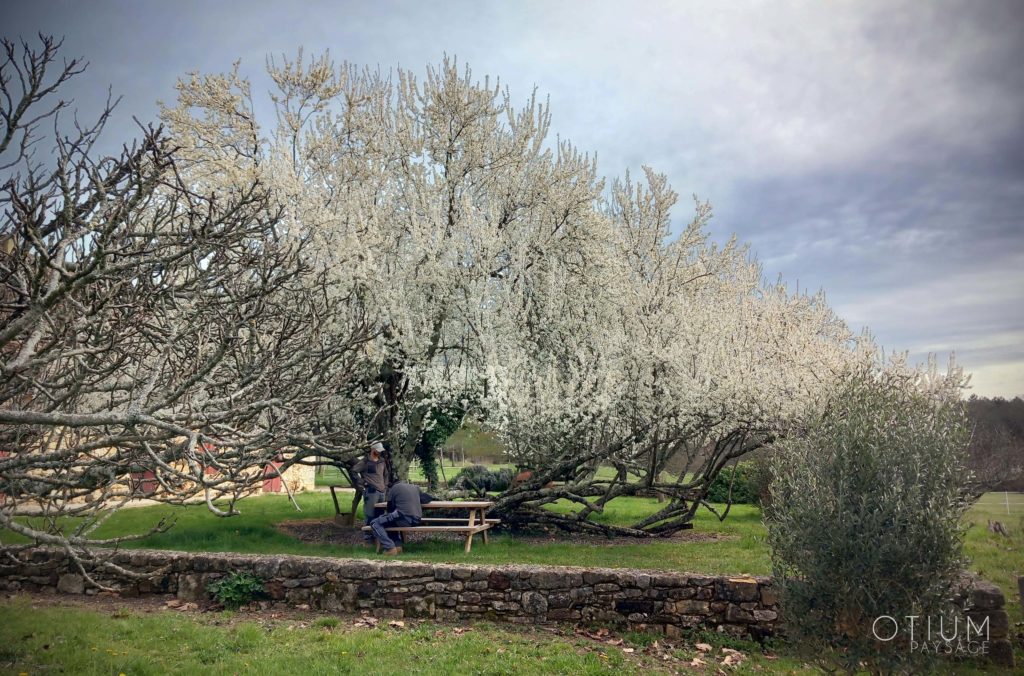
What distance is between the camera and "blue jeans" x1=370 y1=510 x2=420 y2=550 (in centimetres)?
1120

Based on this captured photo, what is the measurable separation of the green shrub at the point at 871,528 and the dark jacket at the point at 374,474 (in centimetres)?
791

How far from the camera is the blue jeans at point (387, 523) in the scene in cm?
1120

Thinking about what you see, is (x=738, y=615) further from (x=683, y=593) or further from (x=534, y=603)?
(x=534, y=603)

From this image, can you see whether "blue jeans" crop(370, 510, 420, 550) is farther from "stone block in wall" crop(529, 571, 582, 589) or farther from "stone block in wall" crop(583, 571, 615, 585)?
"stone block in wall" crop(583, 571, 615, 585)

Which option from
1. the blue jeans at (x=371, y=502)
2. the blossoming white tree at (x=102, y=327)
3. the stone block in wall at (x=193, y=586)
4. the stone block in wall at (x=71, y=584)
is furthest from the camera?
the blue jeans at (x=371, y=502)

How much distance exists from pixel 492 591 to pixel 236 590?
3.30 meters

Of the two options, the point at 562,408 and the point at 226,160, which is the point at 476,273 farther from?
the point at 226,160

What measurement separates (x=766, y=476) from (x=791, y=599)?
11871 mm

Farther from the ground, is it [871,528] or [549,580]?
[871,528]

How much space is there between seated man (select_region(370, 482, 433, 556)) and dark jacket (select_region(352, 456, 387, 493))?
32.3 inches

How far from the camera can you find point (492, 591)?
26.6 feet

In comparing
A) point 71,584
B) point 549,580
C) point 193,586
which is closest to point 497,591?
point 549,580

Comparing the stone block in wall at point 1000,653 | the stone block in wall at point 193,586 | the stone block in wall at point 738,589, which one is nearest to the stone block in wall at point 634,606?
the stone block in wall at point 738,589

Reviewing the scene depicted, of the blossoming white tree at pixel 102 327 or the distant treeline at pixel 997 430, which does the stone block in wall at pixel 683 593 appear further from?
the distant treeline at pixel 997 430
